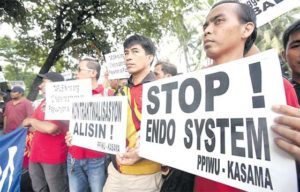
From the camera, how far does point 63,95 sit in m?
4.13

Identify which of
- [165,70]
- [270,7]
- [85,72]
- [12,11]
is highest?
[12,11]

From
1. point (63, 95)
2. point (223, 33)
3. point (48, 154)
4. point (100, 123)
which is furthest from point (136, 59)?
point (48, 154)

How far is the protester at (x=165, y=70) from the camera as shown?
498 cm

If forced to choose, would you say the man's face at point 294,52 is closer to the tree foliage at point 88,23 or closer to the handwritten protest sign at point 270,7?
the handwritten protest sign at point 270,7

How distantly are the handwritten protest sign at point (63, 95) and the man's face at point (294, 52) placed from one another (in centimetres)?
207

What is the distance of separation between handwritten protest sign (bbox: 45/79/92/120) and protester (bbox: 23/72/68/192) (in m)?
0.15

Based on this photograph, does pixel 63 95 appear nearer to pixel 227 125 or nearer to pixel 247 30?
pixel 247 30

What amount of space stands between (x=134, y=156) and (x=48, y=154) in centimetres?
185

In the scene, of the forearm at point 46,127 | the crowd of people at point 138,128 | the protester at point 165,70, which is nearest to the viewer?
the crowd of people at point 138,128

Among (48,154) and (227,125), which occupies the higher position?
(227,125)

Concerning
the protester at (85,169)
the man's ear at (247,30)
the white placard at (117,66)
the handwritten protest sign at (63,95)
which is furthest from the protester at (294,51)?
the white placard at (117,66)

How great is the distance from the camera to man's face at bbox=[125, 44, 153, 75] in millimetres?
3100

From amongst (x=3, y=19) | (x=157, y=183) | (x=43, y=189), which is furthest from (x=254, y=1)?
(x=3, y=19)

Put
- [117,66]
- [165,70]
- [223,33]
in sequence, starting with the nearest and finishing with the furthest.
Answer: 1. [223,33]
2. [165,70]
3. [117,66]
